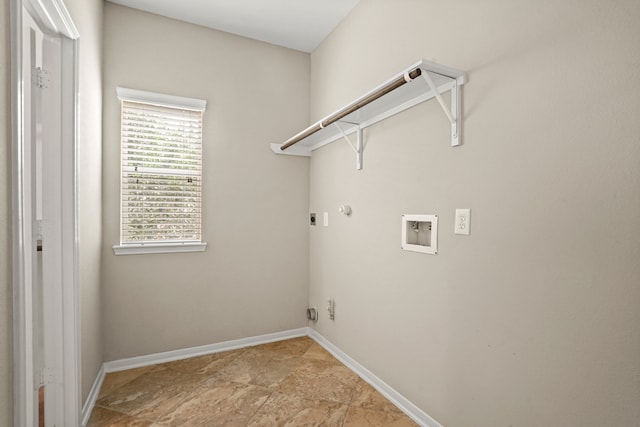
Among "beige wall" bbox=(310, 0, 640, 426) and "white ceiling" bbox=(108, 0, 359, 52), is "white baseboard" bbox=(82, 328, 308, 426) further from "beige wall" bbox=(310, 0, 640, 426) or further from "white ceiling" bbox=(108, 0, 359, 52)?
"white ceiling" bbox=(108, 0, 359, 52)

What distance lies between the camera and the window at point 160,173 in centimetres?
244

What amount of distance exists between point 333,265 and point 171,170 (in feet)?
5.03

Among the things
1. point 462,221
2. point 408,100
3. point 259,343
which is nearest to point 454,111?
point 408,100

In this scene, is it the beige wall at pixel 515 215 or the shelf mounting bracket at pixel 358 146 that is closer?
the beige wall at pixel 515 215

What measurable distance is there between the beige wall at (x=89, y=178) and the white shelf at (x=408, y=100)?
4.60 feet

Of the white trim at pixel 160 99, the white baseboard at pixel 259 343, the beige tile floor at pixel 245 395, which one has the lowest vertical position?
the beige tile floor at pixel 245 395

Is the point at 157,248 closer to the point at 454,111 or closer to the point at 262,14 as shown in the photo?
the point at 262,14

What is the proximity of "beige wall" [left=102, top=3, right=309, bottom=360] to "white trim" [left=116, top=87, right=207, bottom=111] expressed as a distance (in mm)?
62

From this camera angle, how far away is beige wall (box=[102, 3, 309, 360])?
2.42m

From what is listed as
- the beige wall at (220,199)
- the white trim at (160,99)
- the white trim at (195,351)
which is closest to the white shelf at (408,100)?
the beige wall at (220,199)

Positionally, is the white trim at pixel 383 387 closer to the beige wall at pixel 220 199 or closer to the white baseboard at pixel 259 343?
the white baseboard at pixel 259 343

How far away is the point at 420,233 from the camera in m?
1.84

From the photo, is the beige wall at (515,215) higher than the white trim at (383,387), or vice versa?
the beige wall at (515,215)

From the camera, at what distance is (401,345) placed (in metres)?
1.95
